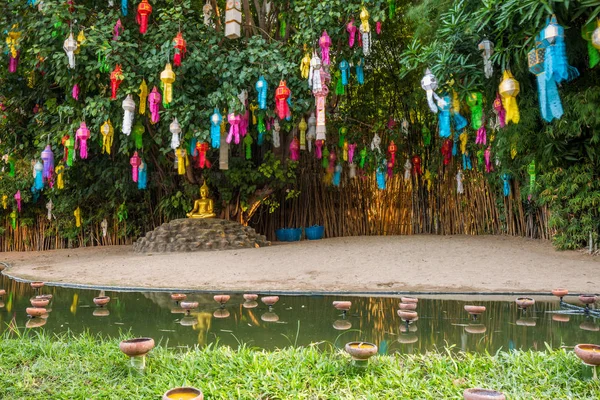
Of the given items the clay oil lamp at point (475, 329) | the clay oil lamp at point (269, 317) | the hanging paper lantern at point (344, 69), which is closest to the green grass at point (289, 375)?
the clay oil lamp at point (475, 329)

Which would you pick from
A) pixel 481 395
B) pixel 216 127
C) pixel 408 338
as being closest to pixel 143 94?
pixel 216 127

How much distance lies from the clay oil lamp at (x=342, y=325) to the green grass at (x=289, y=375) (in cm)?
55

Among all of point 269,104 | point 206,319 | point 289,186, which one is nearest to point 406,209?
point 289,186

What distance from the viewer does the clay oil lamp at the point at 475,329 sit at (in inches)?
85.2

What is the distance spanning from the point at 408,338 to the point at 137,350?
1168mm

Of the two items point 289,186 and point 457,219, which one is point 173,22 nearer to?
point 289,186

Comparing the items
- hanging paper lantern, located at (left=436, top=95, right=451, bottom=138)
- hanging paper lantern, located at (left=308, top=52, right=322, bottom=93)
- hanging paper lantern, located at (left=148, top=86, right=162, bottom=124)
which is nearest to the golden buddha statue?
hanging paper lantern, located at (left=148, top=86, right=162, bottom=124)

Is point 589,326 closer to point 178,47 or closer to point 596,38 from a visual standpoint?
point 596,38

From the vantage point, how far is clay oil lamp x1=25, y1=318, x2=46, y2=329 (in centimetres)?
239

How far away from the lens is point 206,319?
2477 mm

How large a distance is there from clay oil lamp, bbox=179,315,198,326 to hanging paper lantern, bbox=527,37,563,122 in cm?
240

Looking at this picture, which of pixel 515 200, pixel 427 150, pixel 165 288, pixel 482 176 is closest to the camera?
pixel 165 288

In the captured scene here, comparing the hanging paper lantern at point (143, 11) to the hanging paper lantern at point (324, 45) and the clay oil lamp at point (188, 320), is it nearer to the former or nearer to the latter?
the hanging paper lantern at point (324, 45)

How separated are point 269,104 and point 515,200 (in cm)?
357
